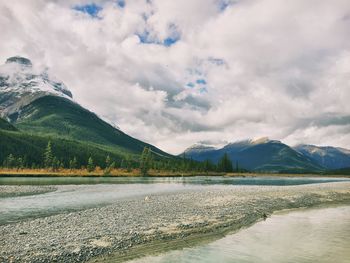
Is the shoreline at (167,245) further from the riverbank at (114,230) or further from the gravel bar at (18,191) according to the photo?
the gravel bar at (18,191)

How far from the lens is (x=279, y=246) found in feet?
85.5

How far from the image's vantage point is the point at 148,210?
41.2 metres

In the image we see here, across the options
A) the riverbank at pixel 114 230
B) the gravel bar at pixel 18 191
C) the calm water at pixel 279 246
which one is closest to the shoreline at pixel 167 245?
the riverbank at pixel 114 230

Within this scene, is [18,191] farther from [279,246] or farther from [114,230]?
[279,246]

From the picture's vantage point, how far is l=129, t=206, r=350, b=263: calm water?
2252 centimetres

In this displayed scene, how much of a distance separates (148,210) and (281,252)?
803 inches

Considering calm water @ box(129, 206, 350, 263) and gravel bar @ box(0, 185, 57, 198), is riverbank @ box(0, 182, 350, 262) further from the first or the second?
gravel bar @ box(0, 185, 57, 198)

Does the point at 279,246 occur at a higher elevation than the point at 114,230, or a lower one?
lower

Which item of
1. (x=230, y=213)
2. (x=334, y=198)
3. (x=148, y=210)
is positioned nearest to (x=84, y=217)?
(x=148, y=210)

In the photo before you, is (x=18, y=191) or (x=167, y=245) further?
(x=18, y=191)

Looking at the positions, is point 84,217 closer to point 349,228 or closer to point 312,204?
point 349,228

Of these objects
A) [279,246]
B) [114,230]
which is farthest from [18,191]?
[279,246]

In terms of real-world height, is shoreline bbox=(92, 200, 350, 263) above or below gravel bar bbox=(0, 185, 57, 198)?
below

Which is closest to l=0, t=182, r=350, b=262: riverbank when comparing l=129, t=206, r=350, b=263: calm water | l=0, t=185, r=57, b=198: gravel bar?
l=129, t=206, r=350, b=263: calm water
